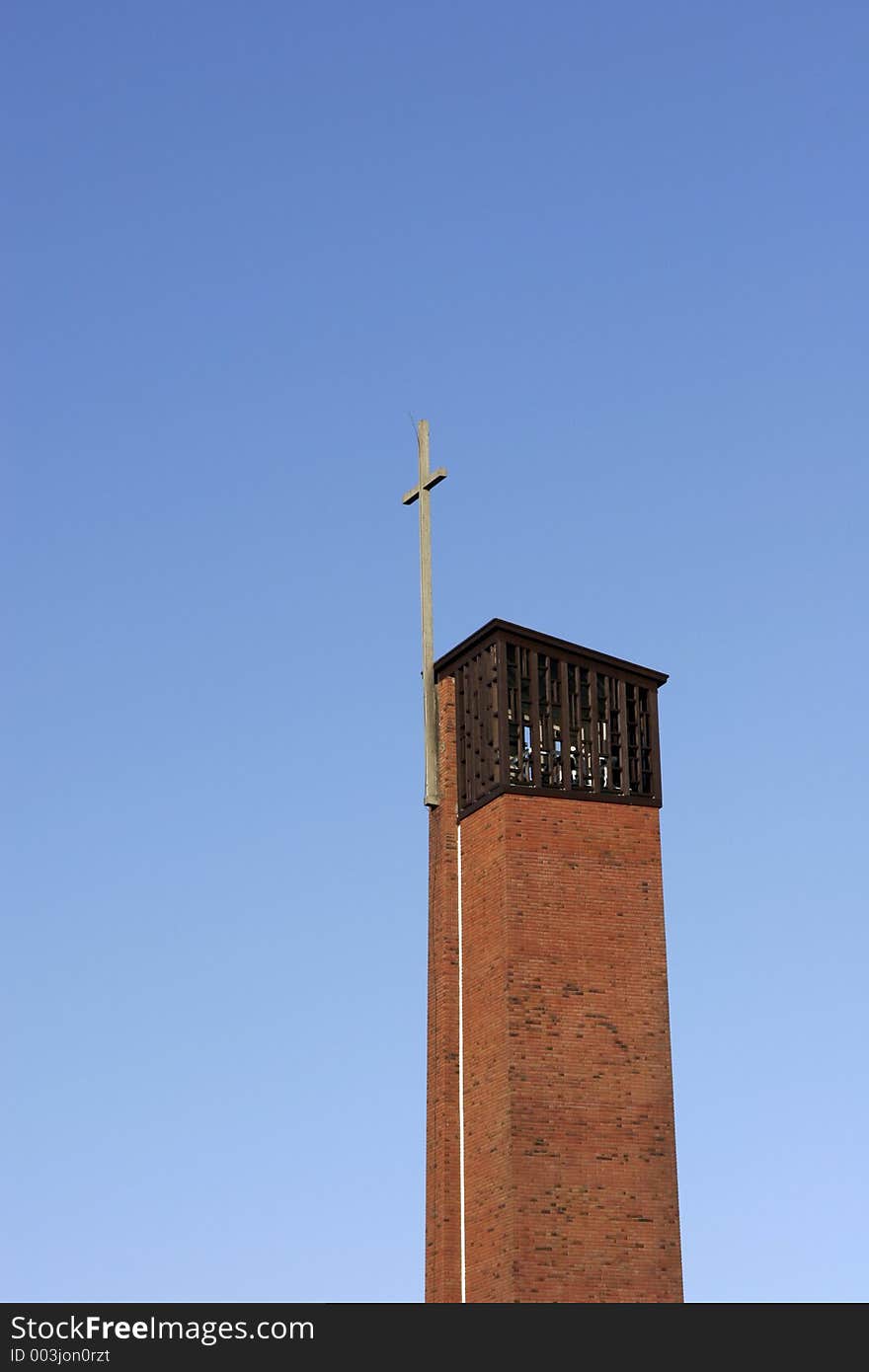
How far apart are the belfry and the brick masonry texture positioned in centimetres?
3

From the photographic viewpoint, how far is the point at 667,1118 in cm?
3316

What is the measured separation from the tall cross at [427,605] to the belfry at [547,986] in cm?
7

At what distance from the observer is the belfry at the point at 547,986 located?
1256 inches

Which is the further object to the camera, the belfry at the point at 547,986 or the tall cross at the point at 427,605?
the tall cross at the point at 427,605

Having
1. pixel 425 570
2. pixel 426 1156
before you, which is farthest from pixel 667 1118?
pixel 425 570

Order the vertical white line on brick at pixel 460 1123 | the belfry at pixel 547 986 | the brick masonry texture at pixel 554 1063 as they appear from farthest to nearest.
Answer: the vertical white line on brick at pixel 460 1123 < the belfry at pixel 547 986 < the brick masonry texture at pixel 554 1063

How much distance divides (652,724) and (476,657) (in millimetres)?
3155

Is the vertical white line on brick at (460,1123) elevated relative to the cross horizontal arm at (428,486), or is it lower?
lower

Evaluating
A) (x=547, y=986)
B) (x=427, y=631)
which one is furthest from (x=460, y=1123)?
(x=427, y=631)

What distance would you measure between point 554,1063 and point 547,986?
120 cm

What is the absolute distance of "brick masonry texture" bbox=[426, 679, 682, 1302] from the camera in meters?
31.8

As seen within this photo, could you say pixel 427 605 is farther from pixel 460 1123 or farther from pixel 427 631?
pixel 460 1123

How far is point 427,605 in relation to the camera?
123 feet
